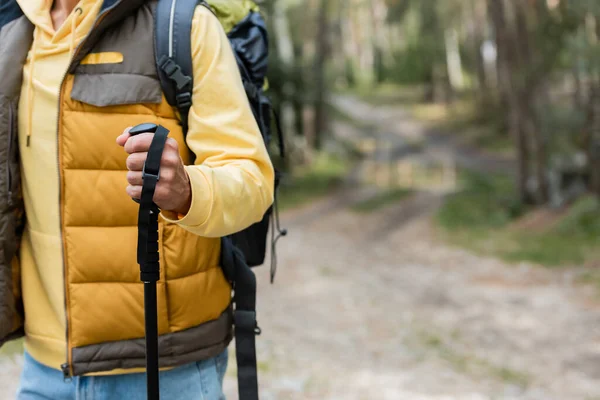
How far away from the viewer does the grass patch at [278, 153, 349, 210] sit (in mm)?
19455

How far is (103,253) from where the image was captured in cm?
171

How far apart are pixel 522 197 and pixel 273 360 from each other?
1141cm

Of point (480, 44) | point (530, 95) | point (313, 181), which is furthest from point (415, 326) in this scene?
point (480, 44)

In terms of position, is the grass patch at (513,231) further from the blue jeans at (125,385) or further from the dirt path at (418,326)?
the blue jeans at (125,385)

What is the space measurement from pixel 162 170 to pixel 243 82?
22.7 inches

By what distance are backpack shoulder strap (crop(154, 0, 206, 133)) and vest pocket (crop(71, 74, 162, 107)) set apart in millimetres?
33

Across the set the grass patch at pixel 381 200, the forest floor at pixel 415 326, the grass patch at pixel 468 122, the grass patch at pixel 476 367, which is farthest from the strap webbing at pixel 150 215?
the grass patch at pixel 468 122

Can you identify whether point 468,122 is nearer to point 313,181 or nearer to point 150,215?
point 313,181

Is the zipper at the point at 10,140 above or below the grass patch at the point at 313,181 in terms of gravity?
below

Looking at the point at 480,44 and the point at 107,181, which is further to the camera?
the point at 480,44

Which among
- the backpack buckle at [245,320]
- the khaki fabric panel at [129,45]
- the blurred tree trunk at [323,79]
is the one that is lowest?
the backpack buckle at [245,320]

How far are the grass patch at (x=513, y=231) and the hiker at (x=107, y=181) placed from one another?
410 inches

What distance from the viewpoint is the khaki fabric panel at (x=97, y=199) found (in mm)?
1696

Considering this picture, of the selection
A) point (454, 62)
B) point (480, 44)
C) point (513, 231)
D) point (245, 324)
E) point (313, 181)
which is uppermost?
point (454, 62)
